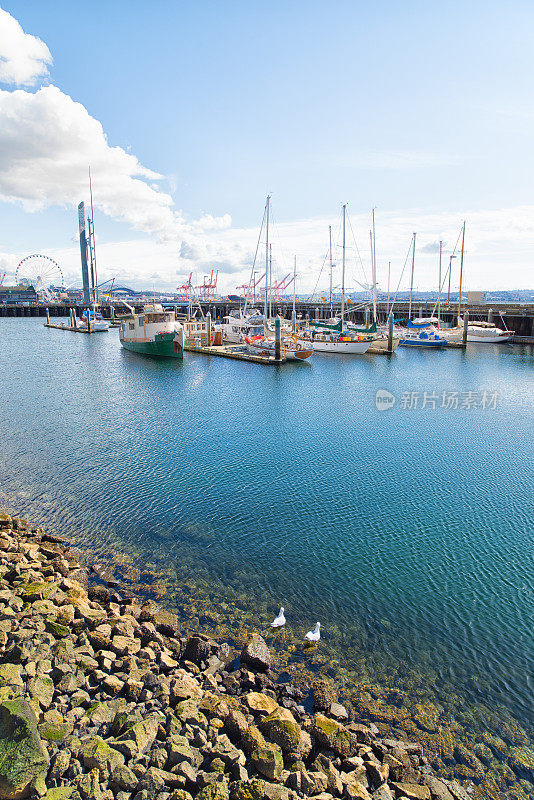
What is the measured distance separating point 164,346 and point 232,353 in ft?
31.2

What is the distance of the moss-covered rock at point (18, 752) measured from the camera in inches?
254

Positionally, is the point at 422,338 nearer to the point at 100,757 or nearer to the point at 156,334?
the point at 156,334

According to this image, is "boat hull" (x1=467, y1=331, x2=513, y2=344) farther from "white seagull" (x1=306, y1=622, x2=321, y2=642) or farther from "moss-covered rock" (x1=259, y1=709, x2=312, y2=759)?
"moss-covered rock" (x1=259, y1=709, x2=312, y2=759)

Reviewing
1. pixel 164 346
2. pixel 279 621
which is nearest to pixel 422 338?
pixel 164 346

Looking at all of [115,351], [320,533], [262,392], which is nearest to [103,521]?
[320,533]

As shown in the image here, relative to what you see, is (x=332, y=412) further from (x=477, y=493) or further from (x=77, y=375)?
(x=77, y=375)

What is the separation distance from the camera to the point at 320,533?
660 inches

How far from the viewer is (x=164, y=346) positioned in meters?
62.6

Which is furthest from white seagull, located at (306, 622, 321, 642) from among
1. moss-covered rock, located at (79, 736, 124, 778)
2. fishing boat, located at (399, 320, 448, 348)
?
fishing boat, located at (399, 320, 448, 348)

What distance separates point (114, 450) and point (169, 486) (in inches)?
243

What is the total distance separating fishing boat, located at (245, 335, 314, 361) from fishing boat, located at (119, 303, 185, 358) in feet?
32.2

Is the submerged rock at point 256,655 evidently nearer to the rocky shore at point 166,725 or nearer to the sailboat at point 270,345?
the rocky shore at point 166,725

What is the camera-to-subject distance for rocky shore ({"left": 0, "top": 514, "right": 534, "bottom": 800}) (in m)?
6.87

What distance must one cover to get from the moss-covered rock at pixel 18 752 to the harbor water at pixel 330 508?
571cm
